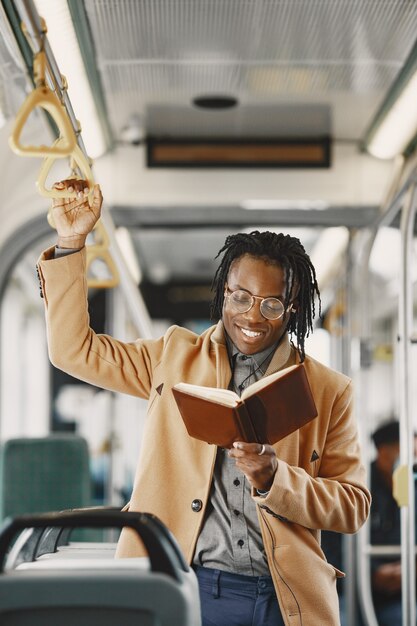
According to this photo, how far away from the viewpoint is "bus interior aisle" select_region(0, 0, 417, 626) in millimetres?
3597

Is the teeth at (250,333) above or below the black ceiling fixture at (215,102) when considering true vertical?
below

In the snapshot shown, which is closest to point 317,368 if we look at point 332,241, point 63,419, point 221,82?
point 221,82

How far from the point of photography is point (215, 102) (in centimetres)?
496

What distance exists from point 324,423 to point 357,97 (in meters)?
2.73

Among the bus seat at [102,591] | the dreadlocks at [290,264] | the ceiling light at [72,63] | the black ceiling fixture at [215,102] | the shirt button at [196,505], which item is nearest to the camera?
the bus seat at [102,591]

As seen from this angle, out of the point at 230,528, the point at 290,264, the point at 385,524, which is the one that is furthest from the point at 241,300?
the point at 385,524

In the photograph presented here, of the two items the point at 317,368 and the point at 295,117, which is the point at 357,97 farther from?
the point at 317,368

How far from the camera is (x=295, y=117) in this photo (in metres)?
5.16

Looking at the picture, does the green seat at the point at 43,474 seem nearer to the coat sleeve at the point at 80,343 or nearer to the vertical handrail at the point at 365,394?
the vertical handrail at the point at 365,394

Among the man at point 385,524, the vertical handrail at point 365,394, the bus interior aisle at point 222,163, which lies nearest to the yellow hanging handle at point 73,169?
the bus interior aisle at point 222,163

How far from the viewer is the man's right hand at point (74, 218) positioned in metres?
2.41

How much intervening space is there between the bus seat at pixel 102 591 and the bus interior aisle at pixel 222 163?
0.12 m

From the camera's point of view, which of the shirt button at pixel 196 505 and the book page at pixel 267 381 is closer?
the book page at pixel 267 381

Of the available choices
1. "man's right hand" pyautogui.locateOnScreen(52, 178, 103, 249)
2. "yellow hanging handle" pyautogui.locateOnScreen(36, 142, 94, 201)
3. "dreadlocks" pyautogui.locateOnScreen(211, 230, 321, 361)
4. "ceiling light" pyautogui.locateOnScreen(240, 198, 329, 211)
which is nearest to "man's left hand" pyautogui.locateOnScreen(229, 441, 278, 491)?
"dreadlocks" pyautogui.locateOnScreen(211, 230, 321, 361)
